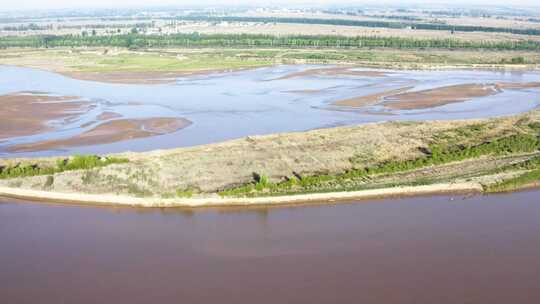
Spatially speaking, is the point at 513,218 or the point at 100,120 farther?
the point at 100,120

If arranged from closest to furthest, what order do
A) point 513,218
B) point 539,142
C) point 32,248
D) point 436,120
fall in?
point 32,248 → point 513,218 → point 539,142 → point 436,120

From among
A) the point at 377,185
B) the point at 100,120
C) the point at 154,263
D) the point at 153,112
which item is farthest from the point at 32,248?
the point at 153,112

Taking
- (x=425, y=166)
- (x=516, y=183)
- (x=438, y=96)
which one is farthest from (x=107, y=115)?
(x=516, y=183)

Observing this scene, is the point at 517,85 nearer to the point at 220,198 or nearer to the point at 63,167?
the point at 220,198

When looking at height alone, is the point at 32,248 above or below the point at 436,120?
below

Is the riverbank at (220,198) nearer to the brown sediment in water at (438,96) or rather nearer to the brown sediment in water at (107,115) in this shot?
the brown sediment in water at (107,115)

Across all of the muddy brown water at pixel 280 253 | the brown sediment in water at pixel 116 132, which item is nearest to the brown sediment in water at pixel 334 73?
the brown sediment in water at pixel 116 132

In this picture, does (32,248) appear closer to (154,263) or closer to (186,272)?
(154,263)

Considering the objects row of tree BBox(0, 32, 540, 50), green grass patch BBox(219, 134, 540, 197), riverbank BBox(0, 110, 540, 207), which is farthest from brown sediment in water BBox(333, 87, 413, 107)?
row of tree BBox(0, 32, 540, 50)
